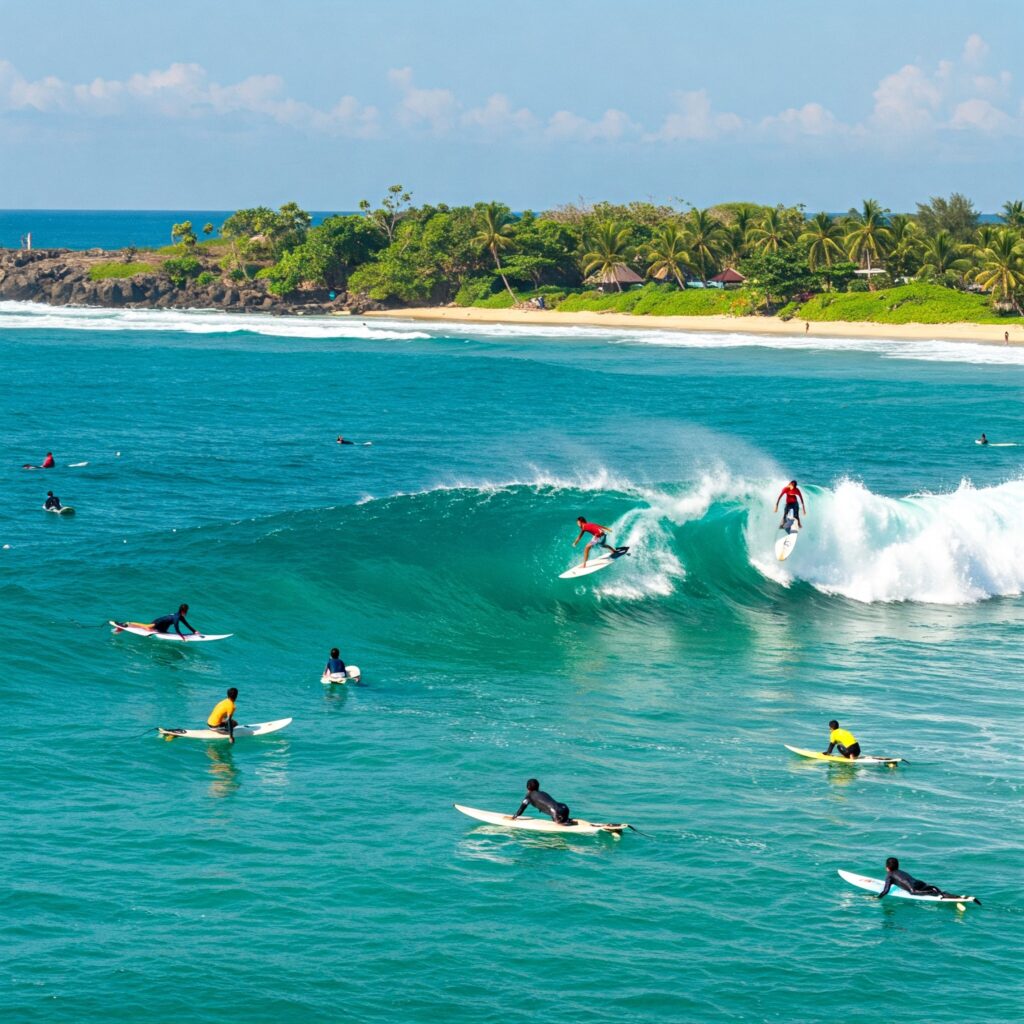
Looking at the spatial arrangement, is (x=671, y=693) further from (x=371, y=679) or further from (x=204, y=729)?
(x=204, y=729)

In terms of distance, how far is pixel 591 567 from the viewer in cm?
3108

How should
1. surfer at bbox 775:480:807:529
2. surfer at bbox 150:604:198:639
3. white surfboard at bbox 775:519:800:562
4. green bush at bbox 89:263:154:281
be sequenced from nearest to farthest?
surfer at bbox 150:604:198:639, surfer at bbox 775:480:807:529, white surfboard at bbox 775:519:800:562, green bush at bbox 89:263:154:281

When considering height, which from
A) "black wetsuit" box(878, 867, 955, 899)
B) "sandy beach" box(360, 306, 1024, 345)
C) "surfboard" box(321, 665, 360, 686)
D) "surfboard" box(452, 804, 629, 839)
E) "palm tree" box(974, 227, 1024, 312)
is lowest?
"surfboard" box(452, 804, 629, 839)

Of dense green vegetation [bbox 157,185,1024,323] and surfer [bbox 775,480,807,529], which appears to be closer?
surfer [bbox 775,480,807,529]

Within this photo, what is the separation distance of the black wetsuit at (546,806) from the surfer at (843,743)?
4.93 metres

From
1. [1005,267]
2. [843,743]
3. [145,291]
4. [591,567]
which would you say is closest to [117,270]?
[145,291]

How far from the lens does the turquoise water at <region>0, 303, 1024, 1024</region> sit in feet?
47.0

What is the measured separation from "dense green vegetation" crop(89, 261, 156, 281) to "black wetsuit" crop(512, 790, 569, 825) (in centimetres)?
12463

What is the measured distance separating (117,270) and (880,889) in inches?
5146

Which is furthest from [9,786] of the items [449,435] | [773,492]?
[449,435]

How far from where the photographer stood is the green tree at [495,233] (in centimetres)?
12188

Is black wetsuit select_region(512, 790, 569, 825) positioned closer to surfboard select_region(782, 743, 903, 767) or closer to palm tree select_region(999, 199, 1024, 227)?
surfboard select_region(782, 743, 903, 767)

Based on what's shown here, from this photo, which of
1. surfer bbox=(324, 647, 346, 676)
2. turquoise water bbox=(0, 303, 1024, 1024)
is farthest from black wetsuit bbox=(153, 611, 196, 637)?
surfer bbox=(324, 647, 346, 676)

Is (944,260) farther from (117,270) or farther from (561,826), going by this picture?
(561,826)
